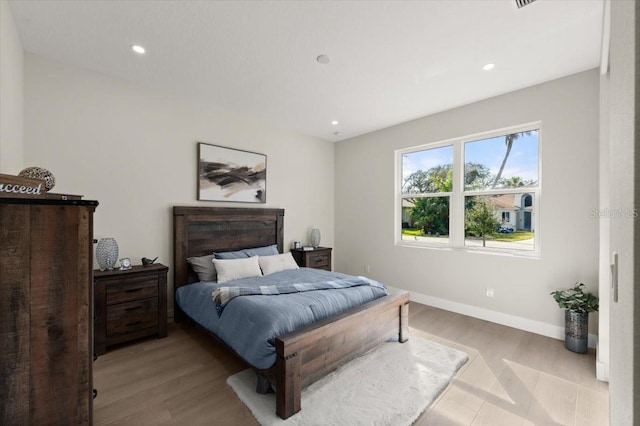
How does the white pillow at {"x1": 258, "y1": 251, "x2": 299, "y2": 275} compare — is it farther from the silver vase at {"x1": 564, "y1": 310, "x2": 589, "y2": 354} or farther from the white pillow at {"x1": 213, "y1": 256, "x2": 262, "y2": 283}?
the silver vase at {"x1": 564, "y1": 310, "x2": 589, "y2": 354}

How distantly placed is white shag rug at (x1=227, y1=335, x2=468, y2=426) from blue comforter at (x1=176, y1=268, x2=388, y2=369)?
0.29m

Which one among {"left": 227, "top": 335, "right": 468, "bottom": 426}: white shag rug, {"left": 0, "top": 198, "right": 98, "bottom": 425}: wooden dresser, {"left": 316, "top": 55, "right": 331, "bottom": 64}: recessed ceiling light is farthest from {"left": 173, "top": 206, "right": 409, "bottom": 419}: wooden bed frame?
{"left": 316, "top": 55, "right": 331, "bottom": 64}: recessed ceiling light

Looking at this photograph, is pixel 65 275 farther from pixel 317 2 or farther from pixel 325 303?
pixel 317 2

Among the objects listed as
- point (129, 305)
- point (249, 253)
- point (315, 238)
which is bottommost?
point (129, 305)

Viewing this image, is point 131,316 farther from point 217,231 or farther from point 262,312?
point 262,312

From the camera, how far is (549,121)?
3018mm

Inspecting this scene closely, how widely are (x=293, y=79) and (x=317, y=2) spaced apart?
110cm

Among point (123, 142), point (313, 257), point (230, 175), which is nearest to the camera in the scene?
point (123, 142)

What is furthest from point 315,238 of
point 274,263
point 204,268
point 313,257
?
point 204,268

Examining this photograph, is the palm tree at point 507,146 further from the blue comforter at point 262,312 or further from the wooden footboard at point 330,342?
the blue comforter at point 262,312

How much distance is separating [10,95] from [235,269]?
2.34 meters

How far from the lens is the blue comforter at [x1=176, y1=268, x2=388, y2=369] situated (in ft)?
6.56

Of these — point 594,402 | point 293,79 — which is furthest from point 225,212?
point 594,402

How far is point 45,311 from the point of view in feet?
3.66
